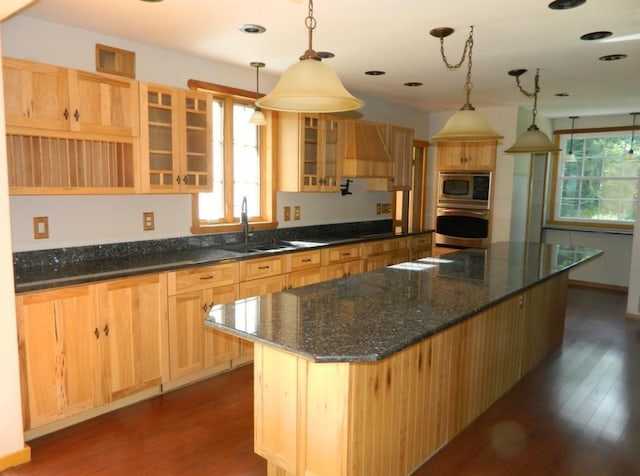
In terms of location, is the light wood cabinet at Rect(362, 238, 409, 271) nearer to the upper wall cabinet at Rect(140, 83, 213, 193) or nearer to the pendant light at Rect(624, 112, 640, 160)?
the upper wall cabinet at Rect(140, 83, 213, 193)

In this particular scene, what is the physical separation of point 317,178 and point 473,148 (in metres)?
2.72

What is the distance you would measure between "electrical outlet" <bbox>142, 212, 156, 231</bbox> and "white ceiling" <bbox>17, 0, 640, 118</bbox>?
4.10 feet

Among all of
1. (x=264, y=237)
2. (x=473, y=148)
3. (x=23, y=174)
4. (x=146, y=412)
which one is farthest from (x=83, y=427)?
(x=473, y=148)

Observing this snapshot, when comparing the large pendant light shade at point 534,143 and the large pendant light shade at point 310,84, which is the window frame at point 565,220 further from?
the large pendant light shade at point 310,84

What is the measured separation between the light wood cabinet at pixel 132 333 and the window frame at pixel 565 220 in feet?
20.4

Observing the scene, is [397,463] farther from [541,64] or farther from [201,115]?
[541,64]

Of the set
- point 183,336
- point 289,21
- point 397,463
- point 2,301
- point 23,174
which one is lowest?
point 397,463

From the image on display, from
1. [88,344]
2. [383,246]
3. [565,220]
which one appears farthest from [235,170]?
[565,220]

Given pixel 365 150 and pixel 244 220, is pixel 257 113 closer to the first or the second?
pixel 244 220

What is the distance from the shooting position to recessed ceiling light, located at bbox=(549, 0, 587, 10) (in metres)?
2.49

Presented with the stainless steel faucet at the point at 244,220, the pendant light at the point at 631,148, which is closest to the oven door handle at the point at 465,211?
the pendant light at the point at 631,148

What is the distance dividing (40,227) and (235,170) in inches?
68.2

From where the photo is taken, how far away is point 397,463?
2.14 meters

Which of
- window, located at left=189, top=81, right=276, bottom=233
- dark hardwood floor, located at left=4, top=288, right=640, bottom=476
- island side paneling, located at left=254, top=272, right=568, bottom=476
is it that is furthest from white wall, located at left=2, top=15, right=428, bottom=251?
island side paneling, located at left=254, top=272, right=568, bottom=476
